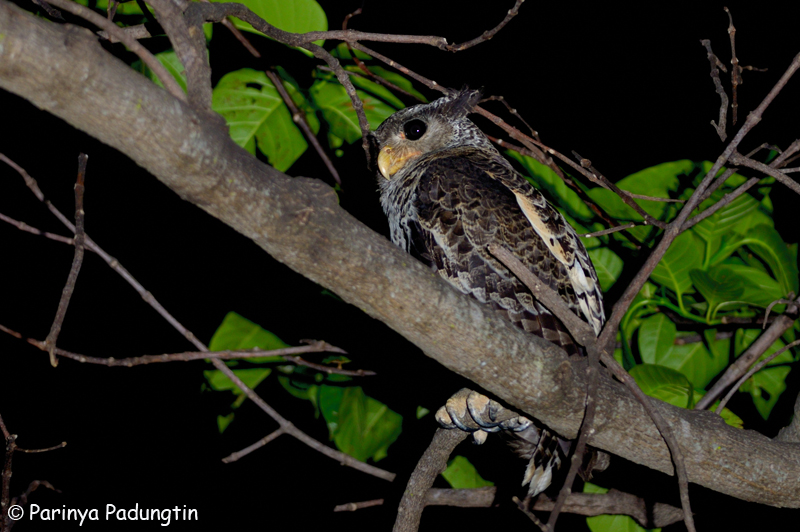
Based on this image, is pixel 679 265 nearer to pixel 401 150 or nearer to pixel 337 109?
pixel 401 150

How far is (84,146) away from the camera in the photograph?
2.65m

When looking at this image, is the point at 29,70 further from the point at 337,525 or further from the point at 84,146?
the point at 337,525


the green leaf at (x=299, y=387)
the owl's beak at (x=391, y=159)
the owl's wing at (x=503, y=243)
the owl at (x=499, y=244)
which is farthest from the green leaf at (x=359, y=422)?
the owl's beak at (x=391, y=159)

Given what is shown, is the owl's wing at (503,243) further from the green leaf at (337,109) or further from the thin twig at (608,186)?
the green leaf at (337,109)

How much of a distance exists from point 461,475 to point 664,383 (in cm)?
85

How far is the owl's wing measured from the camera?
1.68 metres

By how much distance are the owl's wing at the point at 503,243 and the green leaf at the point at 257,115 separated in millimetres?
556

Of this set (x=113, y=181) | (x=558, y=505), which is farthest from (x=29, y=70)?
(x=113, y=181)

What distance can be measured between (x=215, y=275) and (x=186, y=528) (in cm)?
191

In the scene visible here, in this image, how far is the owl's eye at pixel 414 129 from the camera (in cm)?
231

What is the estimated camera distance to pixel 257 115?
2070mm

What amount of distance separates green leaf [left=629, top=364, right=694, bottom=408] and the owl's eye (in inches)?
48.6

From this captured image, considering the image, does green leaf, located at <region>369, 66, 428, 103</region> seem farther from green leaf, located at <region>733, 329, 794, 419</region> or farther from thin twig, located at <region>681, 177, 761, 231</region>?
green leaf, located at <region>733, 329, 794, 419</region>

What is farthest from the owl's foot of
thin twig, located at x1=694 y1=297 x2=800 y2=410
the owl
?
thin twig, located at x1=694 y1=297 x2=800 y2=410
